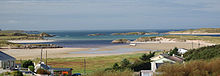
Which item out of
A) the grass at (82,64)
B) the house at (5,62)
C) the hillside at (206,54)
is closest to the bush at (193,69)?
the hillside at (206,54)

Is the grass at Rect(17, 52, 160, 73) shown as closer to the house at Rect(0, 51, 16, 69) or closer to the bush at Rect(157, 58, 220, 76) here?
the house at Rect(0, 51, 16, 69)

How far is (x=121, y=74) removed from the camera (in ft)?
49.0

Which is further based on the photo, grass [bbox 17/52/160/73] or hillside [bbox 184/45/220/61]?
grass [bbox 17/52/160/73]

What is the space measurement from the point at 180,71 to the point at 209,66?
87.0 inches

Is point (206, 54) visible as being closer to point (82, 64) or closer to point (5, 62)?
point (82, 64)

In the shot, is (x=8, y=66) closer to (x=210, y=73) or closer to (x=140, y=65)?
(x=140, y=65)

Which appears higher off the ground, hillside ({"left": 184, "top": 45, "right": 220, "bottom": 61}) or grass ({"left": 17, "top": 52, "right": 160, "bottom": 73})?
hillside ({"left": 184, "top": 45, "right": 220, "bottom": 61})

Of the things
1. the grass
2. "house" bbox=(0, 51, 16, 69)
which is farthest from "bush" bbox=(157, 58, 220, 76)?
the grass

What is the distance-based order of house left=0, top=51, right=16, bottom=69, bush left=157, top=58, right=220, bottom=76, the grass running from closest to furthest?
bush left=157, top=58, right=220, bottom=76 < house left=0, top=51, right=16, bottom=69 < the grass

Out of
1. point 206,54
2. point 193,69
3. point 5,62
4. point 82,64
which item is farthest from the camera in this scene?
point 82,64

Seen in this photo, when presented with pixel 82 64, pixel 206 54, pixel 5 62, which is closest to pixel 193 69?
pixel 5 62

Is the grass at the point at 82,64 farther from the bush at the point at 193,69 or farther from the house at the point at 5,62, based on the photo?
the bush at the point at 193,69

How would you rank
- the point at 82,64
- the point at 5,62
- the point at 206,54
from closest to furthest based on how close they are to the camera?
the point at 5,62 < the point at 206,54 < the point at 82,64

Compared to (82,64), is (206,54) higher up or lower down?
higher up
